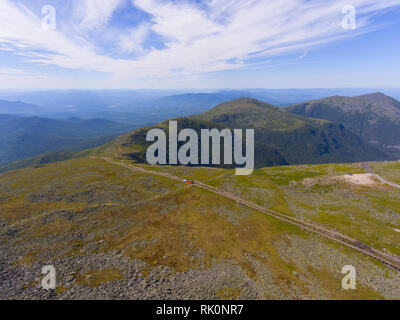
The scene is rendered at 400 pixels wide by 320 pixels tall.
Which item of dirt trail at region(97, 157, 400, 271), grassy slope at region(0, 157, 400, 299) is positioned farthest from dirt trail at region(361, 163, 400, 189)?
dirt trail at region(97, 157, 400, 271)

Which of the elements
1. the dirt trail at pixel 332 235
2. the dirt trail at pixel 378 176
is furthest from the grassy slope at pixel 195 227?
the dirt trail at pixel 378 176

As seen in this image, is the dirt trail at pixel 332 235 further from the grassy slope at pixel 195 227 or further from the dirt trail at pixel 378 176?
the dirt trail at pixel 378 176

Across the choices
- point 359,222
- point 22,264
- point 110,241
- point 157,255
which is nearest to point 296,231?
point 359,222

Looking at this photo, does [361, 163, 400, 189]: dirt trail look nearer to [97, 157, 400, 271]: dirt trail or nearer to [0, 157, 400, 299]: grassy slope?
[0, 157, 400, 299]: grassy slope

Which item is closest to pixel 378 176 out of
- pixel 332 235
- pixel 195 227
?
pixel 332 235

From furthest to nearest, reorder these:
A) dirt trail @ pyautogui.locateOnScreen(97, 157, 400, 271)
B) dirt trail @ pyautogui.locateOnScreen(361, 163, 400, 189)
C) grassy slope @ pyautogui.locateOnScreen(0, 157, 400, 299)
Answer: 1. dirt trail @ pyautogui.locateOnScreen(361, 163, 400, 189)
2. dirt trail @ pyautogui.locateOnScreen(97, 157, 400, 271)
3. grassy slope @ pyautogui.locateOnScreen(0, 157, 400, 299)

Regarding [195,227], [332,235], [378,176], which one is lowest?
[332,235]

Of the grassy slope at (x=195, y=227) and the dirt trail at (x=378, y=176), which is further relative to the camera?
the dirt trail at (x=378, y=176)

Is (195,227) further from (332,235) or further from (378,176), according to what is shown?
(378,176)
